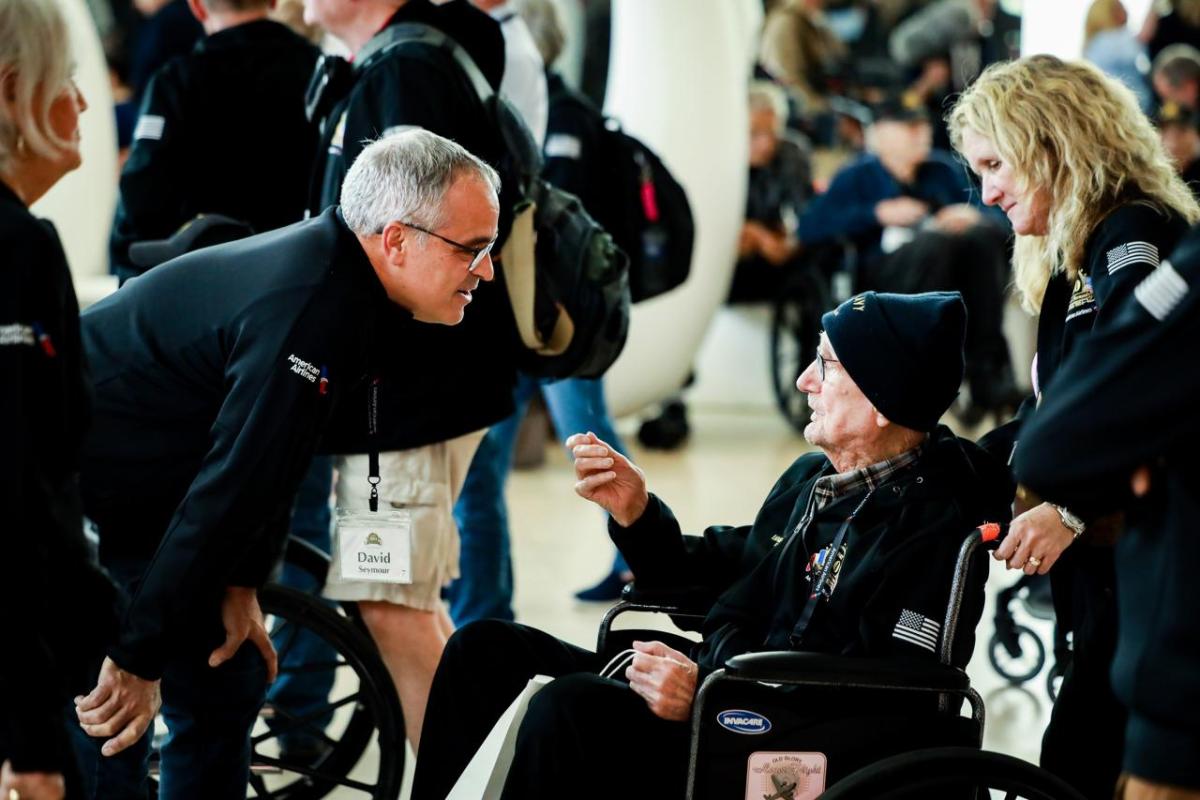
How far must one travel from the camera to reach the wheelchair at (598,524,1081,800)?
7.03ft

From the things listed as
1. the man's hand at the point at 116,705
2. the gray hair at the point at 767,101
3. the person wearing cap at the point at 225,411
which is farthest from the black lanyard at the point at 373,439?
the gray hair at the point at 767,101

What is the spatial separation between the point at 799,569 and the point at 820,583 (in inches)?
2.4

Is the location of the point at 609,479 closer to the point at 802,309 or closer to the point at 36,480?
the point at 36,480

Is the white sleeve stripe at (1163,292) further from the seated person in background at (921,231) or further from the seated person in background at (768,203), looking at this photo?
the seated person in background at (768,203)

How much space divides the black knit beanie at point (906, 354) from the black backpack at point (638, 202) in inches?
77.5

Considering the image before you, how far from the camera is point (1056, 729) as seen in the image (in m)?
2.54

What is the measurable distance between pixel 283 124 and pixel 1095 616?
192 centimetres

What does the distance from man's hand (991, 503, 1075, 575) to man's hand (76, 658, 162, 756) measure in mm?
1231

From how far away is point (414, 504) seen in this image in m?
2.93

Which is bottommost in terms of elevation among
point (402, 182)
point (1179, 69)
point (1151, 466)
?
point (1151, 466)

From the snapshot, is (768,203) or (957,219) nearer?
(957,219)

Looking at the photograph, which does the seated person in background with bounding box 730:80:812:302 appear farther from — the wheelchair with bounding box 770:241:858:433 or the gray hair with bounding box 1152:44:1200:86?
the gray hair with bounding box 1152:44:1200:86

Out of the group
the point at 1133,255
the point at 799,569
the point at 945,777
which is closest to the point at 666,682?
the point at 799,569

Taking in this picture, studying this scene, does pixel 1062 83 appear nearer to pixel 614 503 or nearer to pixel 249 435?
pixel 614 503
